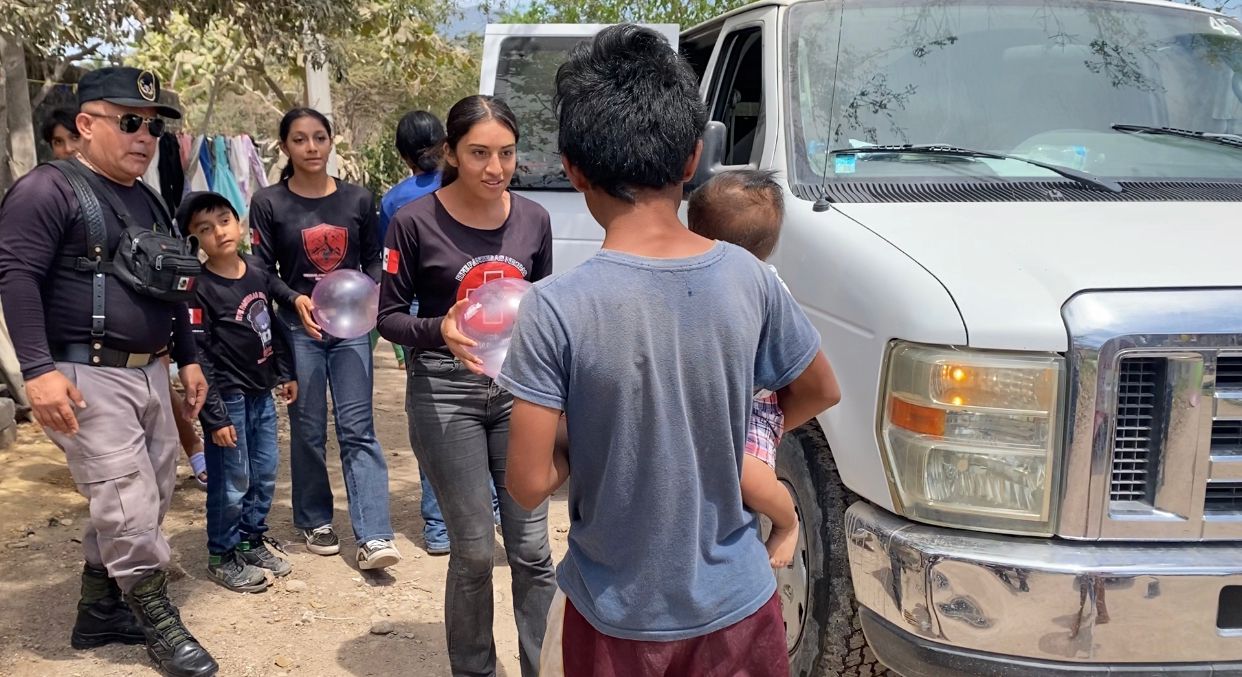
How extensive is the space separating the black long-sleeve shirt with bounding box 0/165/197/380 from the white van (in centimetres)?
200

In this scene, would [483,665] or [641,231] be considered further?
[483,665]

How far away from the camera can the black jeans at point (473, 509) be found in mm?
3146

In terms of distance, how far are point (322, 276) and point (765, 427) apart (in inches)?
123

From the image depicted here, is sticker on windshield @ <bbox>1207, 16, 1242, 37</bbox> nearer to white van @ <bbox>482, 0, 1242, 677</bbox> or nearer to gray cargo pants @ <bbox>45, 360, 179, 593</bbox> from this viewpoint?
white van @ <bbox>482, 0, 1242, 677</bbox>

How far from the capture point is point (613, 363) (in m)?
1.74

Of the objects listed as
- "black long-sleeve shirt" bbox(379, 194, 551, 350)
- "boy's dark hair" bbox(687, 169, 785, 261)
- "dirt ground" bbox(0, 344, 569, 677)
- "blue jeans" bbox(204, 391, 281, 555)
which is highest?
"boy's dark hair" bbox(687, 169, 785, 261)


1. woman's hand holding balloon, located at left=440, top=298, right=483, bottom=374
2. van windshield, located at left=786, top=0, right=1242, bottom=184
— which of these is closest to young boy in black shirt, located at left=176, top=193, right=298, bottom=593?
woman's hand holding balloon, located at left=440, top=298, right=483, bottom=374

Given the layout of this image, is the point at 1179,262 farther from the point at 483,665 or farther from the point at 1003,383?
the point at 483,665

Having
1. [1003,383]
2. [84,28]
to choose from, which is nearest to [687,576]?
[1003,383]

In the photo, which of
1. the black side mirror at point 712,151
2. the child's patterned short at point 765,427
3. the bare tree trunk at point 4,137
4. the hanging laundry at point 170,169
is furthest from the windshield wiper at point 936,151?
the hanging laundry at point 170,169

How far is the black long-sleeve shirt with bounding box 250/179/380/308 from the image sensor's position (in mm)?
4750

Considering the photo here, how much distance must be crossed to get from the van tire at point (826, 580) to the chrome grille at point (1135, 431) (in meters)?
0.68

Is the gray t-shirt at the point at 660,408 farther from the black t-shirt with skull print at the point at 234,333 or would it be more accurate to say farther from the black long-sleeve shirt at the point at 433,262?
the black t-shirt with skull print at the point at 234,333

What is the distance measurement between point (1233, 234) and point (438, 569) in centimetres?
344
